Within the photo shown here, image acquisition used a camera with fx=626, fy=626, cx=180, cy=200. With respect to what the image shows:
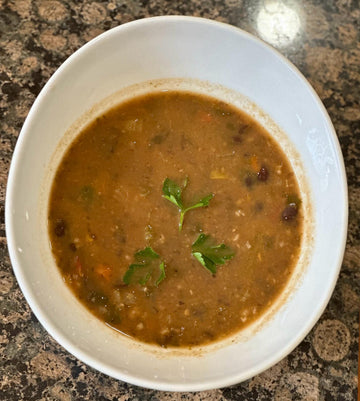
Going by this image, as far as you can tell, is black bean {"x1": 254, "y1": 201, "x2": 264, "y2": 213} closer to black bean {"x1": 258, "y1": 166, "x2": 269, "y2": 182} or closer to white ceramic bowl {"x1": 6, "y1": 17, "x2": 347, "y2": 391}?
black bean {"x1": 258, "y1": 166, "x2": 269, "y2": 182}

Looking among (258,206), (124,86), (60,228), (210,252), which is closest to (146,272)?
(210,252)

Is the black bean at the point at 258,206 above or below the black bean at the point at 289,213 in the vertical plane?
above

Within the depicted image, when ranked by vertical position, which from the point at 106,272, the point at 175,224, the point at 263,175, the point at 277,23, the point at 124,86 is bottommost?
the point at 106,272

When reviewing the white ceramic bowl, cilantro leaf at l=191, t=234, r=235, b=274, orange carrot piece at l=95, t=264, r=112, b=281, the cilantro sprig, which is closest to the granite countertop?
the white ceramic bowl

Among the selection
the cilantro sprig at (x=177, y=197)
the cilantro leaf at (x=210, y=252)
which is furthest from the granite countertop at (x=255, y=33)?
the cilantro sprig at (x=177, y=197)

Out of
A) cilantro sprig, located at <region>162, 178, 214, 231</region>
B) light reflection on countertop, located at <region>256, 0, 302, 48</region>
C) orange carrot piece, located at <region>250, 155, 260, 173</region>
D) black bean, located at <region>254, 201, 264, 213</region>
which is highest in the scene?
light reflection on countertop, located at <region>256, 0, 302, 48</region>

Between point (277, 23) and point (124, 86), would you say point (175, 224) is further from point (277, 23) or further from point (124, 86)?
point (277, 23)

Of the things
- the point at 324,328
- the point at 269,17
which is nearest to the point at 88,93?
the point at 269,17

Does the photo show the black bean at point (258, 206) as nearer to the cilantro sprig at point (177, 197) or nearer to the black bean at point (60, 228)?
the cilantro sprig at point (177, 197)
